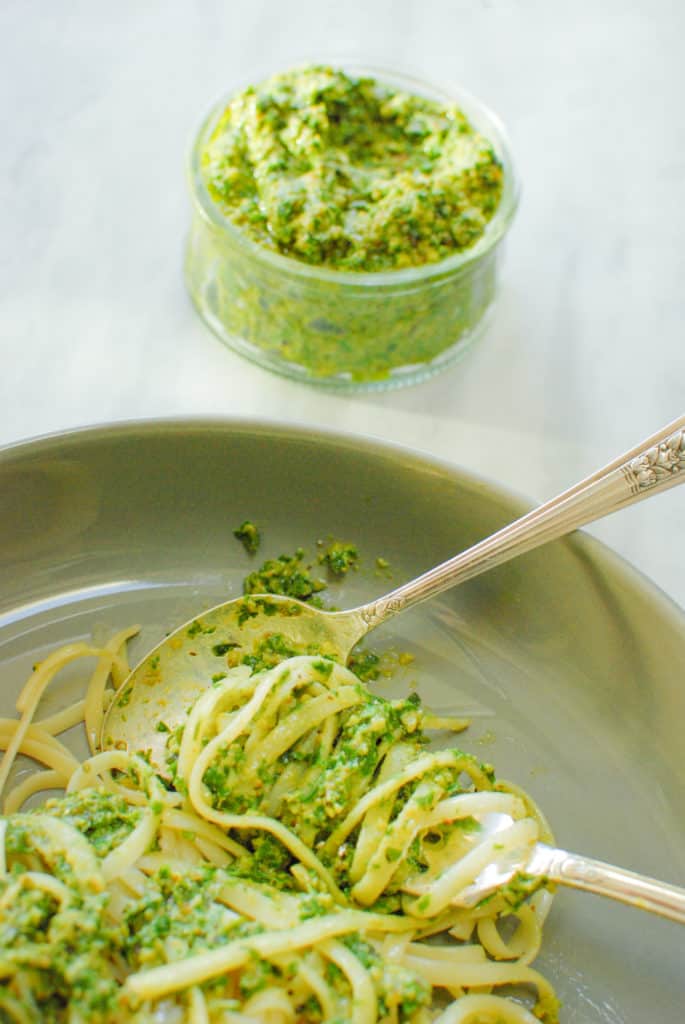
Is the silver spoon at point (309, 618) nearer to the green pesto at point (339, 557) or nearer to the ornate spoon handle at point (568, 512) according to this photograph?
the ornate spoon handle at point (568, 512)

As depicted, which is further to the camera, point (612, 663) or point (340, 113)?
point (340, 113)

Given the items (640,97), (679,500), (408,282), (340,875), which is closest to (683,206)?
(640,97)

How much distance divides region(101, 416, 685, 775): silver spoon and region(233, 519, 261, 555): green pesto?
13cm

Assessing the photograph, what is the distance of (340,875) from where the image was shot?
1957 mm

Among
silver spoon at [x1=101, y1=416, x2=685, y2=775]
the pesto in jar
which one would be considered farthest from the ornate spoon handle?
the pesto in jar

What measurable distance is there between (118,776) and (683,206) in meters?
2.51

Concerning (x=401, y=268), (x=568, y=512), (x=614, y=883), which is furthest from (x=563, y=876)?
(x=401, y=268)

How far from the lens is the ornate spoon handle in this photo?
1979 mm

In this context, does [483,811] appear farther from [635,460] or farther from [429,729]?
[635,460]

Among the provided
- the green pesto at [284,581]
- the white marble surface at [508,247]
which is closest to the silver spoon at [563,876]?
the green pesto at [284,581]

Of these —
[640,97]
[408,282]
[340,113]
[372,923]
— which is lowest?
[372,923]

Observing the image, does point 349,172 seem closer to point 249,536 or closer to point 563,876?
point 249,536

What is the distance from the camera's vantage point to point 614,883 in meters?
1.81

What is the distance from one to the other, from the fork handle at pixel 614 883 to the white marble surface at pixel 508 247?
94 centimetres
